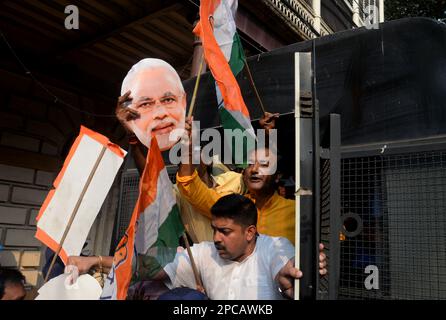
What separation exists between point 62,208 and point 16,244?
397 centimetres

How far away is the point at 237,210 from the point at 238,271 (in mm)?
394

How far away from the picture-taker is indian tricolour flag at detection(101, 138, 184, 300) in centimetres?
218

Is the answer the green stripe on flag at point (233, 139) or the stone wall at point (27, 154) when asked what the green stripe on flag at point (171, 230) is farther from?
the stone wall at point (27, 154)

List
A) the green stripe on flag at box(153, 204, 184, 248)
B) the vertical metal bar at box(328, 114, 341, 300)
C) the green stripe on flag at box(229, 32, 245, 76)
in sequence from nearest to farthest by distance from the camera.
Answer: the vertical metal bar at box(328, 114, 341, 300) < the green stripe on flag at box(153, 204, 184, 248) < the green stripe on flag at box(229, 32, 245, 76)

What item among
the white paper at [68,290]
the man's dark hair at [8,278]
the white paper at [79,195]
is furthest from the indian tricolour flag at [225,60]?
the man's dark hair at [8,278]

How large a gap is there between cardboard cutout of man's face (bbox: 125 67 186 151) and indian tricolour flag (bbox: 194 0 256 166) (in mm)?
358

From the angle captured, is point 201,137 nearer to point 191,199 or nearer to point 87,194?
point 191,199

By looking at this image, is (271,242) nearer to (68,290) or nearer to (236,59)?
(68,290)

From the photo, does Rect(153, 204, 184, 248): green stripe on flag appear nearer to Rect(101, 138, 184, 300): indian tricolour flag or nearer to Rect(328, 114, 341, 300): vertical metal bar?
Rect(101, 138, 184, 300): indian tricolour flag

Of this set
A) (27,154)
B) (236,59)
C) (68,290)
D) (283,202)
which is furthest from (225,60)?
(27,154)

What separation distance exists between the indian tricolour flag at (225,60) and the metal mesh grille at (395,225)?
32.0 inches

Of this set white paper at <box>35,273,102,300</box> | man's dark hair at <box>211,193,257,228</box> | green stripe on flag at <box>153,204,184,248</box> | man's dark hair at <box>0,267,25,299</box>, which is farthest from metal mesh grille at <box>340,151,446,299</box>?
man's dark hair at <box>0,267,25,299</box>

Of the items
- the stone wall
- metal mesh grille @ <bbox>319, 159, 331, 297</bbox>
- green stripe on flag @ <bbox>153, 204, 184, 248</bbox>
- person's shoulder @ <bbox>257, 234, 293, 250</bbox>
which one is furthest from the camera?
the stone wall

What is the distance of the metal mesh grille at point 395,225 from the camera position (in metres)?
2.29
